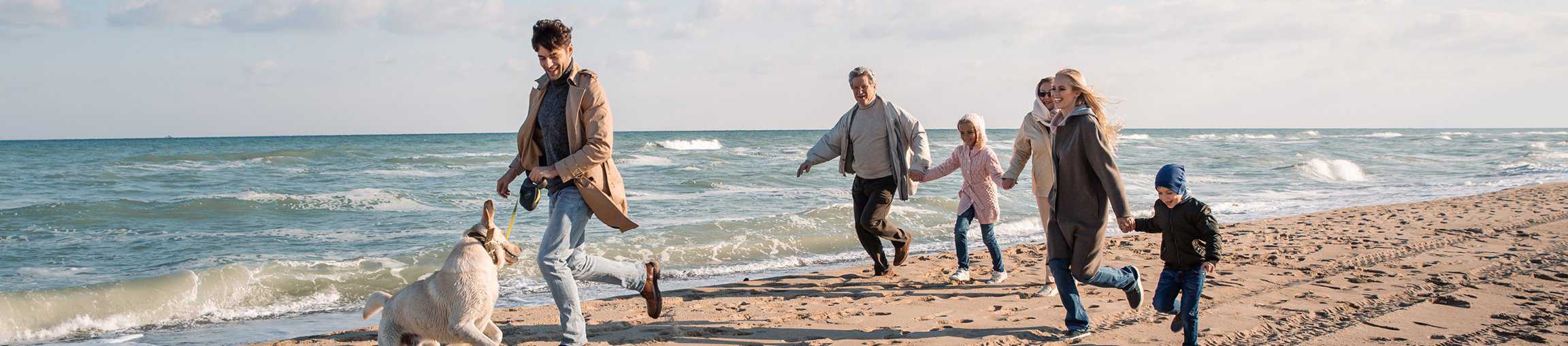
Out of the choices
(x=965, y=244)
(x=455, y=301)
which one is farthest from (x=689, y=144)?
(x=455, y=301)

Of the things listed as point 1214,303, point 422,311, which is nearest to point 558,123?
point 422,311

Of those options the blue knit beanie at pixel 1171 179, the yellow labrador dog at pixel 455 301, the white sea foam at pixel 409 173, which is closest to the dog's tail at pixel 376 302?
the yellow labrador dog at pixel 455 301

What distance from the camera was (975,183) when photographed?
6199mm

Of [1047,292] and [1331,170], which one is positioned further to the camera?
[1331,170]

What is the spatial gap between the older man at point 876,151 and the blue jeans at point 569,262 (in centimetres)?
207

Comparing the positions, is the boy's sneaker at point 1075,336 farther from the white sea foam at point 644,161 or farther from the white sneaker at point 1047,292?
the white sea foam at point 644,161

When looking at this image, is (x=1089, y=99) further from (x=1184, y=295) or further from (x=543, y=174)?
(x=543, y=174)

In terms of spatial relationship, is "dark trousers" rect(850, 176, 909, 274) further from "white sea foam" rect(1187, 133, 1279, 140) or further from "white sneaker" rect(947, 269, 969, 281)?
"white sea foam" rect(1187, 133, 1279, 140)

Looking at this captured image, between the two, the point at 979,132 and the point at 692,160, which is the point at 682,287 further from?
the point at 692,160

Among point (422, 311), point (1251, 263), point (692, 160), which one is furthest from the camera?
point (692, 160)

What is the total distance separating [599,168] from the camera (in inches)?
162

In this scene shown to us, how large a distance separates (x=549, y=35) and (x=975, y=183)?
317 centimetres

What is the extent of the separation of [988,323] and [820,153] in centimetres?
190

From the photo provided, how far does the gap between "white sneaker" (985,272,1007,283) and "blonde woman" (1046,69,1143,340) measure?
78.8 inches
